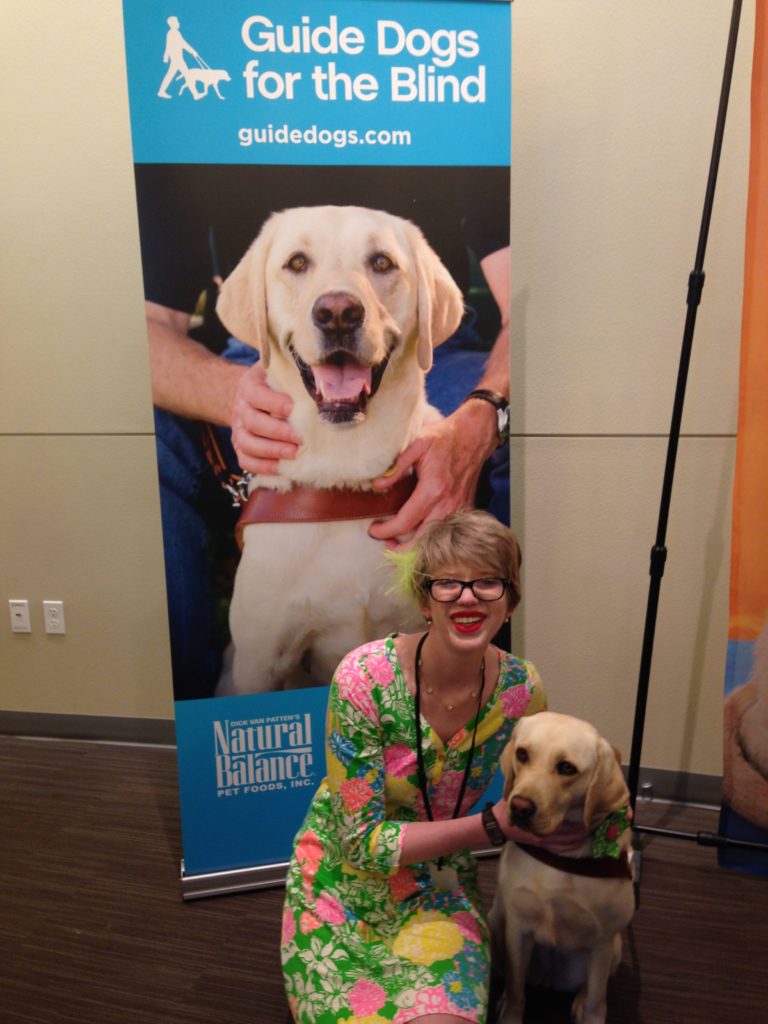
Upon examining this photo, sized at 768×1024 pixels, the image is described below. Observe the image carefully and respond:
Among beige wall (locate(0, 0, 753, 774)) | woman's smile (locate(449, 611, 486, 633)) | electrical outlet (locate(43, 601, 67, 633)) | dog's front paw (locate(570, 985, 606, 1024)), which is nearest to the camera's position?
woman's smile (locate(449, 611, 486, 633))

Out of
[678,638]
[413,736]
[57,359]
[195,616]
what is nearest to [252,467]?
[195,616]

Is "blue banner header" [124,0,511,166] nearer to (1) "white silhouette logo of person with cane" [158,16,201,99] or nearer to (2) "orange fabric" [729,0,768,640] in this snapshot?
(1) "white silhouette logo of person with cane" [158,16,201,99]

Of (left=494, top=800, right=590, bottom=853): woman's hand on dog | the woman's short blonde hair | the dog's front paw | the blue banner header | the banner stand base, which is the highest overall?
the blue banner header

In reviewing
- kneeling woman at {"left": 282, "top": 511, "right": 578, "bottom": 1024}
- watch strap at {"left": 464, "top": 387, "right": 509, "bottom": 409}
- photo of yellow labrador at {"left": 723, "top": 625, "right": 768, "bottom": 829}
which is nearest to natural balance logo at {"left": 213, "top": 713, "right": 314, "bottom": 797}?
kneeling woman at {"left": 282, "top": 511, "right": 578, "bottom": 1024}

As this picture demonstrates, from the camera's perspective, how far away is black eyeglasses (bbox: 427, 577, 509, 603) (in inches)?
57.4

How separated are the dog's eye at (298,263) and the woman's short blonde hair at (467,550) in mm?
857

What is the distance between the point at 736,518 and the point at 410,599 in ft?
3.43

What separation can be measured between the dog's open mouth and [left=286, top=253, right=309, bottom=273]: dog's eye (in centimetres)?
19

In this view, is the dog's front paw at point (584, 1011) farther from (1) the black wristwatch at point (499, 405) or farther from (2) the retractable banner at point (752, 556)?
(1) the black wristwatch at point (499, 405)

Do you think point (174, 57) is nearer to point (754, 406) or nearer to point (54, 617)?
point (754, 406)

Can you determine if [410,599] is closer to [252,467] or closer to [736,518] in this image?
[252,467]

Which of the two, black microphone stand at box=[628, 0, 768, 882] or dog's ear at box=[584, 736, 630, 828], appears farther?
black microphone stand at box=[628, 0, 768, 882]

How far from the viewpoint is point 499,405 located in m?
2.24

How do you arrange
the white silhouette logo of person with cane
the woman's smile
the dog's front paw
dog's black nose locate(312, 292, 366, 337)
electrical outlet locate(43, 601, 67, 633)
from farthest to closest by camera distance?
electrical outlet locate(43, 601, 67, 633) < dog's black nose locate(312, 292, 366, 337) < the white silhouette logo of person with cane < the dog's front paw < the woman's smile
